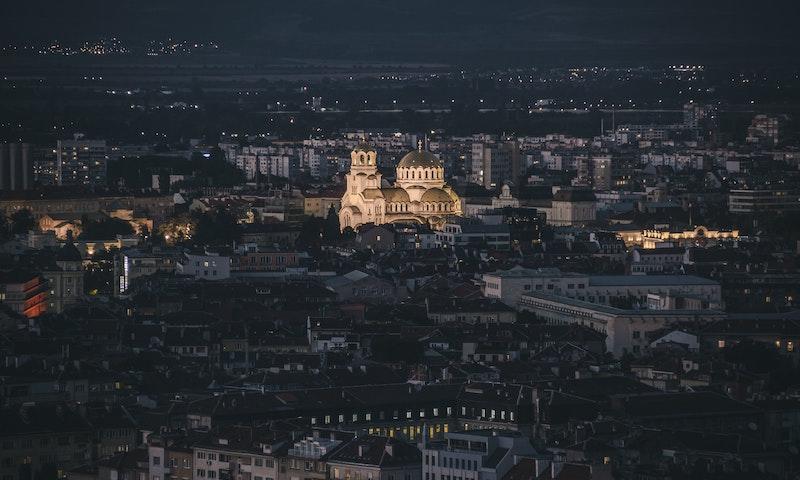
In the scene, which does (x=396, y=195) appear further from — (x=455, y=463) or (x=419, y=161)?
(x=455, y=463)

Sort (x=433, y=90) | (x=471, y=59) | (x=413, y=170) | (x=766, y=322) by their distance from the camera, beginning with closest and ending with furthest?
(x=766, y=322), (x=413, y=170), (x=433, y=90), (x=471, y=59)

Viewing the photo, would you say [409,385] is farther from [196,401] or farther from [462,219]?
[462,219]

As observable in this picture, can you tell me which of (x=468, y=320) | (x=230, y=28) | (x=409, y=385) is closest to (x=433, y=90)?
(x=230, y=28)

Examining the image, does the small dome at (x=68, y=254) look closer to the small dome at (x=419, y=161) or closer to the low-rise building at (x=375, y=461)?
the small dome at (x=419, y=161)

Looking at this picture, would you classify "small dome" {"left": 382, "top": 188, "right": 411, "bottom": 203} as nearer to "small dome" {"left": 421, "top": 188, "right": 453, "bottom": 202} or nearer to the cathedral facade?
the cathedral facade

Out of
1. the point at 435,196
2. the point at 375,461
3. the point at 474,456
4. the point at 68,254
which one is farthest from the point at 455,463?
the point at 435,196

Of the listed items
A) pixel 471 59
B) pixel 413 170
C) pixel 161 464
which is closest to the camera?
pixel 161 464

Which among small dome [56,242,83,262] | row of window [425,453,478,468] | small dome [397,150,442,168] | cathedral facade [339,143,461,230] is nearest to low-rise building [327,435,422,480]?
row of window [425,453,478,468]

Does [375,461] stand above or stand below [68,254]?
above
